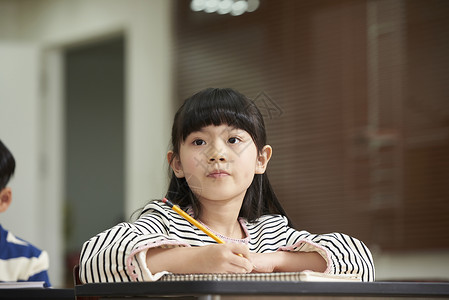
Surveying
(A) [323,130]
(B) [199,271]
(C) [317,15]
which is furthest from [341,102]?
(B) [199,271]

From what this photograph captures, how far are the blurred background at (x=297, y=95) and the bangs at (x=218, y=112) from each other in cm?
119

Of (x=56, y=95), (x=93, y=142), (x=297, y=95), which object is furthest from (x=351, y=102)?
(x=93, y=142)

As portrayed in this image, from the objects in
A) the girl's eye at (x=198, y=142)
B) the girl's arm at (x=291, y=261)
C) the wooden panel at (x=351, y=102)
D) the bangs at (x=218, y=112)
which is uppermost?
the wooden panel at (x=351, y=102)

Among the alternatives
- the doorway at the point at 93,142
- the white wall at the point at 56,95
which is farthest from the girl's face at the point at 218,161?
the doorway at the point at 93,142

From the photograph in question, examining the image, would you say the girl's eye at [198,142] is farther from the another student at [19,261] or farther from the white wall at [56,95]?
the white wall at [56,95]

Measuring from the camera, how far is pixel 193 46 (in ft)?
14.5

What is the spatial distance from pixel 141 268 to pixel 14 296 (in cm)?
37

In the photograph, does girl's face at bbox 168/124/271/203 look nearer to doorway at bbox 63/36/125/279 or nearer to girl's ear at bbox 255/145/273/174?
girl's ear at bbox 255/145/273/174

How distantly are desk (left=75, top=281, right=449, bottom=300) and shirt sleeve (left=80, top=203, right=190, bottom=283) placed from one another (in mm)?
53

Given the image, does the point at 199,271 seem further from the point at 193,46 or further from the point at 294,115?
the point at 193,46

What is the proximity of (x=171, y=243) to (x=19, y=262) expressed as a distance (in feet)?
3.06

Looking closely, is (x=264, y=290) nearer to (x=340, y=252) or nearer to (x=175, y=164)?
(x=340, y=252)

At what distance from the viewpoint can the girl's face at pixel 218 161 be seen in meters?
1.05

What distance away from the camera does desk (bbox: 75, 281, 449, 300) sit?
779mm
